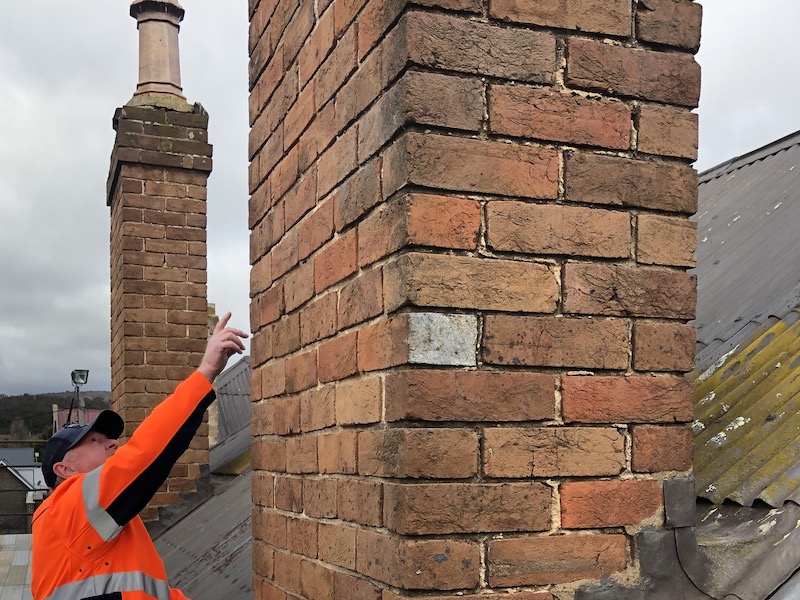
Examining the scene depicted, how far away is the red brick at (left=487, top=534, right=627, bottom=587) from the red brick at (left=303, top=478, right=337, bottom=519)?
0.43 meters

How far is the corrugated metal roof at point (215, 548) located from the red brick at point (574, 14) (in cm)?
252

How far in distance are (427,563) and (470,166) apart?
0.76 meters

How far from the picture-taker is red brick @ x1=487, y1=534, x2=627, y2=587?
1733 mm

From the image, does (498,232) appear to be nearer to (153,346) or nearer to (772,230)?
(772,230)

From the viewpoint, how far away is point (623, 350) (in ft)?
6.15

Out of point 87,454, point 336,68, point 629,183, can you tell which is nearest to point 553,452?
point 629,183

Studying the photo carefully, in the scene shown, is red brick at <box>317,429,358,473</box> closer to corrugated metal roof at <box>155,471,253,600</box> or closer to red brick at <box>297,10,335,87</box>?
red brick at <box>297,10,335,87</box>

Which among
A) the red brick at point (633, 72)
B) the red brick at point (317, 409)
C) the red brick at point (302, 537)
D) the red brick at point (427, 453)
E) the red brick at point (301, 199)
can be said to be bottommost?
the red brick at point (302, 537)

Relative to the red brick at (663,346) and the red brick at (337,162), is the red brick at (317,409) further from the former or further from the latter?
the red brick at (663,346)

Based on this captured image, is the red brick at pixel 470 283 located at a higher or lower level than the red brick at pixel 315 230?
lower

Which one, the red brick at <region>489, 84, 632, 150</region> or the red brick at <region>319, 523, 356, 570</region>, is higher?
the red brick at <region>489, 84, 632, 150</region>

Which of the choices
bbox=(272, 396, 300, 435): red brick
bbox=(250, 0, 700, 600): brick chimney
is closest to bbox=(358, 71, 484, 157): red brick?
bbox=(250, 0, 700, 600): brick chimney

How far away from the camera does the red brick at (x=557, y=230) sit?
5.84ft

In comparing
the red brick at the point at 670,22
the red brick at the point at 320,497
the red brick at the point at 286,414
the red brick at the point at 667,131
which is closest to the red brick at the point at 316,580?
the red brick at the point at 320,497
